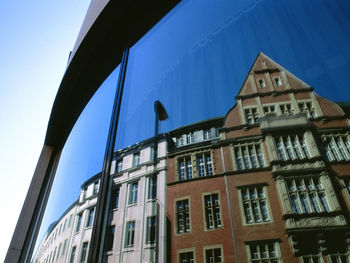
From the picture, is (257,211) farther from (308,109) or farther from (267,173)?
(308,109)

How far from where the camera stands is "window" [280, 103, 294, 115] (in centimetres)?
100

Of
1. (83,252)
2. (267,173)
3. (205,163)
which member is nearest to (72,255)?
(83,252)

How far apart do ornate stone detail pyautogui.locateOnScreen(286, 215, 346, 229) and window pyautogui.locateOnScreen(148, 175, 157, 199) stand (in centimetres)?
56

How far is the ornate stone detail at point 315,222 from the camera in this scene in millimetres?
809

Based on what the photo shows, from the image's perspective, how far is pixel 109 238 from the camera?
747mm

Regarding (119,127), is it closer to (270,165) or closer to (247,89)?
(247,89)

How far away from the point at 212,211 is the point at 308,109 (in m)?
0.62

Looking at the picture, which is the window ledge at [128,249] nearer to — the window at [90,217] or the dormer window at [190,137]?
the window at [90,217]

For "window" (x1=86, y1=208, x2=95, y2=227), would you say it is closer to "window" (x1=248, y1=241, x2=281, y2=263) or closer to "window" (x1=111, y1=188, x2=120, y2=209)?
"window" (x1=111, y1=188, x2=120, y2=209)

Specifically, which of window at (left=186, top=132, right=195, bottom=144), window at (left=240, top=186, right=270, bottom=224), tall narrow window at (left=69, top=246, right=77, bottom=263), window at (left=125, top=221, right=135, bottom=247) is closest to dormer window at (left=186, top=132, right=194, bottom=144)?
window at (left=186, top=132, right=195, bottom=144)

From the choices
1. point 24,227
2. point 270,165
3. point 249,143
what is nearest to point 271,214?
point 270,165

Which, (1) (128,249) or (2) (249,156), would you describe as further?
(2) (249,156)

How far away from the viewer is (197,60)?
1.03 metres

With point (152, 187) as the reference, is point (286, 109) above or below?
above
